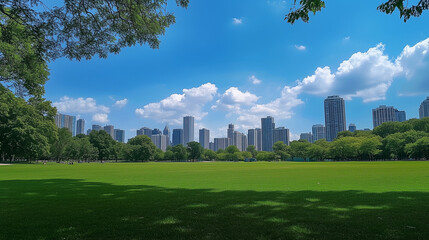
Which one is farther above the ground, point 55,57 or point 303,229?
point 55,57

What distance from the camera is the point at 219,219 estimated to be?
820 cm

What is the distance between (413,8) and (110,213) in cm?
1124

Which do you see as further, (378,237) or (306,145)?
(306,145)

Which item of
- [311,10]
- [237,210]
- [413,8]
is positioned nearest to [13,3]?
[311,10]

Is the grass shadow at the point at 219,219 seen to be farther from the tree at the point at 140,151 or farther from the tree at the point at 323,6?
the tree at the point at 140,151

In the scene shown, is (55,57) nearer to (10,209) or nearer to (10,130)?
(10,209)

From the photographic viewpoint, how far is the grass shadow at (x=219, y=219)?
6.66 metres

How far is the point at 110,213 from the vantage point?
366 inches

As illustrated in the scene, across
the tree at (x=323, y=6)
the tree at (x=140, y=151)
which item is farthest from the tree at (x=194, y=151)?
the tree at (x=323, y=6)

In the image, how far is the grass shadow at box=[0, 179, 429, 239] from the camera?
6.66 m

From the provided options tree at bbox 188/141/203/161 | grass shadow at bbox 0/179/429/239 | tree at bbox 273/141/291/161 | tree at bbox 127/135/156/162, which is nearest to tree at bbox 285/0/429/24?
grass shadow at bbox 0/179/429/239

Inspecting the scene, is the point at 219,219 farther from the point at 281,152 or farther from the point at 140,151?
the point at 281,152

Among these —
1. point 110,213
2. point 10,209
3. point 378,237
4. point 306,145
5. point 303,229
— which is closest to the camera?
point 378,237

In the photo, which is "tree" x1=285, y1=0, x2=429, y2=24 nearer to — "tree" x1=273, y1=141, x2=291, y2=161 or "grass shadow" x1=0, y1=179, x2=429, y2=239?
"grass shadow" x1=0, y1=179, x2=429, y2=239
